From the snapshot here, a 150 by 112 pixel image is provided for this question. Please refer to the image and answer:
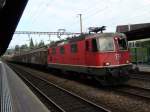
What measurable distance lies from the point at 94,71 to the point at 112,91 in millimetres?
1664

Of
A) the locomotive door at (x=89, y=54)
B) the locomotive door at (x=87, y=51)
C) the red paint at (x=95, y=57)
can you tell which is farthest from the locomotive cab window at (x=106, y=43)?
the locomotive door at (x=87, y=51)

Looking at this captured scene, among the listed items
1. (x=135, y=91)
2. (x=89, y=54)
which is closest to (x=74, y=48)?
(x=89, y=54)

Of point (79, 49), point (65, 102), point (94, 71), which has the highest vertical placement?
point (79, 49)

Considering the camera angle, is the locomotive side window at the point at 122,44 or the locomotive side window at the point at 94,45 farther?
the locomotive side window at the point at 122,44

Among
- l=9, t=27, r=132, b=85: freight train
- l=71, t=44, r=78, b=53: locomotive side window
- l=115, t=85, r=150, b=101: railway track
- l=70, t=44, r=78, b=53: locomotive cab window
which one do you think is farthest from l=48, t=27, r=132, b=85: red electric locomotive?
l=71, t=44, r=78, b=53: locomotive side window

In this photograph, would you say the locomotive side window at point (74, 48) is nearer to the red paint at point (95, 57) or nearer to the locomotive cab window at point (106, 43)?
the red paint at point (95, 57)

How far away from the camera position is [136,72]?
84.4ft

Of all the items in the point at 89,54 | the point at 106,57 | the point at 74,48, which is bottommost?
the point at 106,57

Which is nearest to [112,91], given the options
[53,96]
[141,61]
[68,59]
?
Answer: [53,96]

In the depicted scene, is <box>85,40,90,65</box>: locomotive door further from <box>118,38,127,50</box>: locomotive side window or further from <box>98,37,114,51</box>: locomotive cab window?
<box>118,38,127,50</box>: locomotive side window

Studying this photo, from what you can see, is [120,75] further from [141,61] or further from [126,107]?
[141,61]

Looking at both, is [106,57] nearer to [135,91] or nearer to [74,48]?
[135,91]

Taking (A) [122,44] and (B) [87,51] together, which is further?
(B) [87,51]

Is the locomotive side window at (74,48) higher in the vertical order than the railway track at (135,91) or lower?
higher
